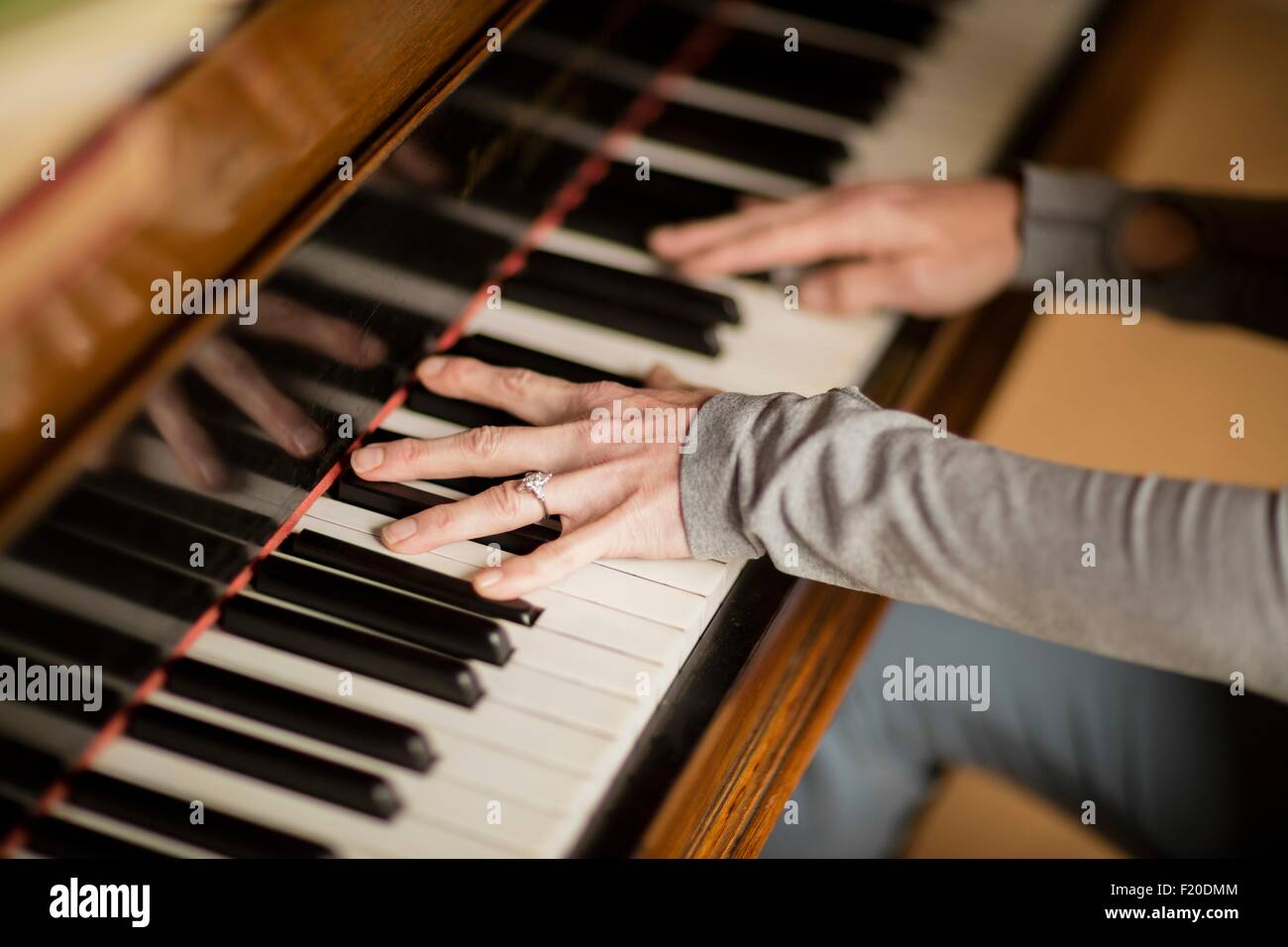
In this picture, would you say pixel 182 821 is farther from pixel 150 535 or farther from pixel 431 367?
pixel 431 367

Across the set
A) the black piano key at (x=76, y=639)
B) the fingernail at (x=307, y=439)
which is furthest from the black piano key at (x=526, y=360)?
the black piano key at (x=76, y=639)

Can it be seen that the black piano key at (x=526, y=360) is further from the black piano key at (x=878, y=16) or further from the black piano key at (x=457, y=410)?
the black piano key at (x=878, y=16)

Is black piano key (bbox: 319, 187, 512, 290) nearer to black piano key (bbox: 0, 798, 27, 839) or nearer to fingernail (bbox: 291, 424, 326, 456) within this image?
fingernail (bbox: 291, 424, 326, 456)

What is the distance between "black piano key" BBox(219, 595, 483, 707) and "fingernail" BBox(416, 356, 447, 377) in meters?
0.30

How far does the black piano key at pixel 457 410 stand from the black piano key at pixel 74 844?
491mm

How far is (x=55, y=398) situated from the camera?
794 mm

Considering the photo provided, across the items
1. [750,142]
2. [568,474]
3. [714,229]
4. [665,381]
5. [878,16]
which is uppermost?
[878,16]

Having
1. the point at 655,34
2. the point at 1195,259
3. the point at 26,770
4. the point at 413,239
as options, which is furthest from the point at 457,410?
the point at 1195,259

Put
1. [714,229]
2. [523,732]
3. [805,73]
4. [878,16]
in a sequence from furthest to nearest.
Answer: [878,16] → [805,73] → [714,229] → [523,732]

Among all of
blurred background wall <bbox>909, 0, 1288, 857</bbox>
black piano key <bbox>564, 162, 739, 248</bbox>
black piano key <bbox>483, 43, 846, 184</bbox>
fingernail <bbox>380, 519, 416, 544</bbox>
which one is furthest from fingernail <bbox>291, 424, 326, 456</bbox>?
blurred background wall <bbox>909, 0, 1288, 857</bbox>

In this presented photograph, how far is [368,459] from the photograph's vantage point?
109 cm

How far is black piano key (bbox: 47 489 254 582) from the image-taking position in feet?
2.67

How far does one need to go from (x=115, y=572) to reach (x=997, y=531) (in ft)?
2.31

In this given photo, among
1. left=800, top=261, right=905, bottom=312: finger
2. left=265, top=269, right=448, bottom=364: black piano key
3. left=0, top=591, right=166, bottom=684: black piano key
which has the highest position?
left=800, top=261, right=905, bottom=312: finger
